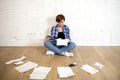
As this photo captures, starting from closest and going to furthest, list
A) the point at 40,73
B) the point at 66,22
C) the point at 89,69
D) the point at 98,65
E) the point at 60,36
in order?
the point at 40,73 → the point at 89,69 → the point at 98,65 → the point at 60,36 → the point at 66,22

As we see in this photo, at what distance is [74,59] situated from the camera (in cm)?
272

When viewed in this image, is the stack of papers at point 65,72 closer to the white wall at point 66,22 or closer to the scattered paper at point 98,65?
the scattered paper at point 98,65

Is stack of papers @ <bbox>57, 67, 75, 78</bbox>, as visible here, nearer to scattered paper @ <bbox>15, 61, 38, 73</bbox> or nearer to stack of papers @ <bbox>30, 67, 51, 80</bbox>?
stack of papers @ <bbox>30, 67, 51, 80</bbox>

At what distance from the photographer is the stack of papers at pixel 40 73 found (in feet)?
6.69

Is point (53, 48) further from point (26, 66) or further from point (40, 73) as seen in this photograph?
point (40, 73)

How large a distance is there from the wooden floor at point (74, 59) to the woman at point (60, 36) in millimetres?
144

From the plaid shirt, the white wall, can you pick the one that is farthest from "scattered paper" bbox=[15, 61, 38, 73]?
the white wall

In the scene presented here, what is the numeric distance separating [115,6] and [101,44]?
3.16 feet

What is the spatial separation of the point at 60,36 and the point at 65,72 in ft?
3.50

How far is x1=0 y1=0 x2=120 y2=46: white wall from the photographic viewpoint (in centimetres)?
322

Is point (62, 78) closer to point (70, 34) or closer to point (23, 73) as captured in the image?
point (23, 73)

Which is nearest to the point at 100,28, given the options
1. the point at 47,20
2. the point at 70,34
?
the point at 70,34

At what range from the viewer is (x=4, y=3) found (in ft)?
10.4

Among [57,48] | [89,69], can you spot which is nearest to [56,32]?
[57,48]
